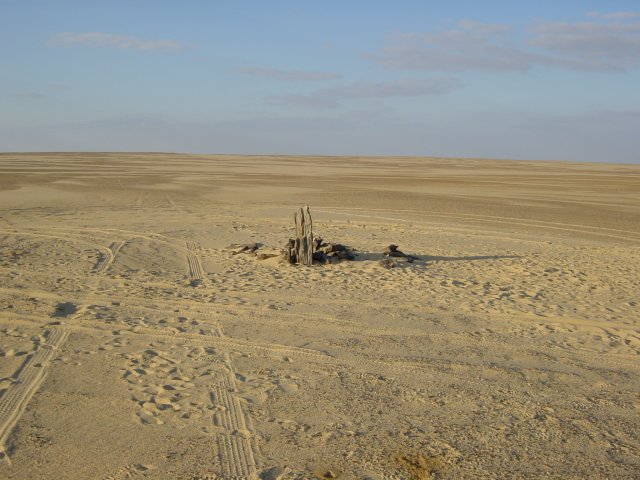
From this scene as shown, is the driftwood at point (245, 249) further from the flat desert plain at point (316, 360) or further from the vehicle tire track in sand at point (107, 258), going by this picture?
the vehicle tire track in sand at point (107, 258)

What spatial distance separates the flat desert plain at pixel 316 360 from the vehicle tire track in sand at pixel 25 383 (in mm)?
24

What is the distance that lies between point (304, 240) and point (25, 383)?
6.26 meters

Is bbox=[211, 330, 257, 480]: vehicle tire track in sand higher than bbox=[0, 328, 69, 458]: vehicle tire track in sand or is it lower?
lower

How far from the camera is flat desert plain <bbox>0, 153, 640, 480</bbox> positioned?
4.86 metres

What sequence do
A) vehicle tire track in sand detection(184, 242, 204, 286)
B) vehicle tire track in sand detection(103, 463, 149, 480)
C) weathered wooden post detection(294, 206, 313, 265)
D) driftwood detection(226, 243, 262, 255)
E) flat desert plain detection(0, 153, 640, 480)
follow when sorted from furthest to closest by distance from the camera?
driftwood detection(226, 243, 262, 255) < weathered wooden post detection(294, 206, 313, 265) < vehicle tire track in sand detection(184, 242, 204, 286) < flat desert plain detection(0, 153, 640, 480) < vehicle tire track in sand detection(103, 463, 149, 480)

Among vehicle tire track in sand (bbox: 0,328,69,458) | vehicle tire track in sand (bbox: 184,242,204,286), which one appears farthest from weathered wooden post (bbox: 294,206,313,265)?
vehicle tire track in sand (bbox: 0,328,69,458)

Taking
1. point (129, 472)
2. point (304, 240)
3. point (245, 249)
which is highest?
point (304, 240)

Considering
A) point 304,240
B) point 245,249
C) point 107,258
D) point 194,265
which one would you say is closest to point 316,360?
point 304,240

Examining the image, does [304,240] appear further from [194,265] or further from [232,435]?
[232,435]

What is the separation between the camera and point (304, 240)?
459 inches

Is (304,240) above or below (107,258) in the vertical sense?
above

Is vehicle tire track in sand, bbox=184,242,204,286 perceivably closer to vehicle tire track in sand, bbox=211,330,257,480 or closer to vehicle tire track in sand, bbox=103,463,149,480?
vehicle tire track in sand, bbox=211,330,257,480

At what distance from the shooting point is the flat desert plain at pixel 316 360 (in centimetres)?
486

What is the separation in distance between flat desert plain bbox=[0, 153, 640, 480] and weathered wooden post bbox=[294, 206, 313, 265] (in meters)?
0.32
